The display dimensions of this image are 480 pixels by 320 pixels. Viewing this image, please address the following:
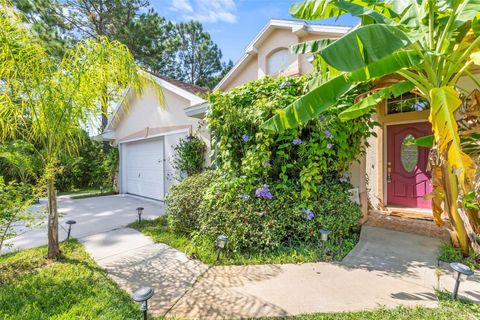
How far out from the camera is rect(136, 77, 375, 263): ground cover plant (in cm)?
448

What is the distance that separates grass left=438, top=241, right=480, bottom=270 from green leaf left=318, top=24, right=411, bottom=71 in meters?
3.66

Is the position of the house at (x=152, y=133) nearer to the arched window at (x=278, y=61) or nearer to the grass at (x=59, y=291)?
the arched window at (x=278, y=61)

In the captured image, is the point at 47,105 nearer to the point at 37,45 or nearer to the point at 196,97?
the point at 37,45

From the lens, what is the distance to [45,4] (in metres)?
13.7

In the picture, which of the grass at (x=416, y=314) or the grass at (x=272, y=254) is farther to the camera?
the grass at (x=272, y=254)

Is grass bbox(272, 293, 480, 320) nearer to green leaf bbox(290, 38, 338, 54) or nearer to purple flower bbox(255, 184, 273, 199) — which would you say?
purple flower bbox(255, 184, 273, 199)

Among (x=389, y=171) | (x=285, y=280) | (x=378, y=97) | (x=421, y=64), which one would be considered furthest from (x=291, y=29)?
(x=285, y=280)

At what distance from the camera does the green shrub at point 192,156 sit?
834 centimetres

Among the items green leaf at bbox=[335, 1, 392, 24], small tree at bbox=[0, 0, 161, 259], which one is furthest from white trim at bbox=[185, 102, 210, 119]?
green leaf at bbox=[335, 1, 392, 24]

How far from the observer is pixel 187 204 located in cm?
559

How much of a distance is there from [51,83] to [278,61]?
888 cm

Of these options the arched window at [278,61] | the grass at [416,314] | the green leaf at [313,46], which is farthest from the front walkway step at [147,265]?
the arched window at [278,61]

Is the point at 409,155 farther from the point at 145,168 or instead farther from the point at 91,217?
the point at 145,168

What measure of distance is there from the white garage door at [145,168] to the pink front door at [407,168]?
8270 mm
